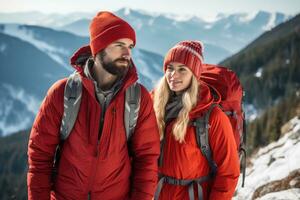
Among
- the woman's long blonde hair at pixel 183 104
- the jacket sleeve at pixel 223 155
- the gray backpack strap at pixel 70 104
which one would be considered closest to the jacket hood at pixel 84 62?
the gray backpack strap at pixel 70 104

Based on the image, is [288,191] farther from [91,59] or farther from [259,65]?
[259,65]

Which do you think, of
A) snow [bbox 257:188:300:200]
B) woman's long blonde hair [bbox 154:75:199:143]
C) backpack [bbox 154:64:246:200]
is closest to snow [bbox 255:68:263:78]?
snow [bbox 257:188:300:200]

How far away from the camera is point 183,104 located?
15.8 feet

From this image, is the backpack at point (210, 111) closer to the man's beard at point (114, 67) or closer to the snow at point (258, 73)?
the man's beard at point (114, 67)

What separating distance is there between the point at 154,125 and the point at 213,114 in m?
0.85

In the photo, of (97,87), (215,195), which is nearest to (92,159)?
(97,87)

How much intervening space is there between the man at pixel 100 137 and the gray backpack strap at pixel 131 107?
1.9 inches

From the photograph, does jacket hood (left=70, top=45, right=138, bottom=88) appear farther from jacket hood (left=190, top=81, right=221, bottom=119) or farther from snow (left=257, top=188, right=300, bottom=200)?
snow (left=257, top=188, right=300, bottom=200)

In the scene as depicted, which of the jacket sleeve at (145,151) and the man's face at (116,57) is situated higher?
the man's face at (116,57)

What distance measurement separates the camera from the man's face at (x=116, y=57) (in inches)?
155

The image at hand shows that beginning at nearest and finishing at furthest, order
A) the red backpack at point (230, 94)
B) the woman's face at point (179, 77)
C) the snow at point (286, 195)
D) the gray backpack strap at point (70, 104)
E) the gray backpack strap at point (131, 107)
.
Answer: the gray backpack strap at point (70, 104) → the gray backpack strap at point (131, 107) → the woman's face at point (179, 77) → the red backpack at point (230, 94) → the snow at point (286, 195)

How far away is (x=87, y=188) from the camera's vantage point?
3994 mm

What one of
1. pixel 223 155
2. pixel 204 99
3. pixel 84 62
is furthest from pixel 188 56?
pixel 84 62

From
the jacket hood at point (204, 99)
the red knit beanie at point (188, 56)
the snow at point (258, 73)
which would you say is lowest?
the jacket hood at point (204, 99)
